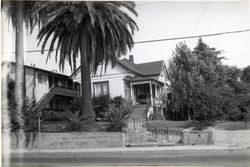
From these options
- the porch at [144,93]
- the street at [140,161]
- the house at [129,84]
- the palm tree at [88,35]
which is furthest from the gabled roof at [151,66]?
the street at [140,161]

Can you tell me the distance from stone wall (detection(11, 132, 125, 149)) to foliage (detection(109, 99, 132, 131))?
1.43 feet

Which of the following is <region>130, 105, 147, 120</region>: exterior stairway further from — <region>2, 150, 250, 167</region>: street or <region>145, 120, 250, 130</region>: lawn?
<region>2, 150, 250, 167</region>: street

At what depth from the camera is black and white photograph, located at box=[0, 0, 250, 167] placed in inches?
198

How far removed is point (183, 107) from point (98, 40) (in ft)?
17.4

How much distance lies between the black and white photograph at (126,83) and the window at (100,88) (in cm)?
8

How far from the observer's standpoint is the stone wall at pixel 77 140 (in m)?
8.01

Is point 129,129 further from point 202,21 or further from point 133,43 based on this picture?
point 202,21

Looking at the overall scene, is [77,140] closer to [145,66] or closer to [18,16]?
[145,66]

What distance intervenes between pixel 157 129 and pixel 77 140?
16.1ft

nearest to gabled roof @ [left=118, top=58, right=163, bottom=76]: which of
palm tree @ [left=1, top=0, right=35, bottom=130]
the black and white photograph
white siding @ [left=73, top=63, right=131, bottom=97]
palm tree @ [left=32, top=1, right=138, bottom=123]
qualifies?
the black and white photograph

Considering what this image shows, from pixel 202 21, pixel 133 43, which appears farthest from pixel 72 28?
pixel 202 21

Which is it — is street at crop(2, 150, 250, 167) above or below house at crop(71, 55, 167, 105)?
below

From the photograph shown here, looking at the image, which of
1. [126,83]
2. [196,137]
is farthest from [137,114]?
[126,83]

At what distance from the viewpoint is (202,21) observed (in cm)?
581
